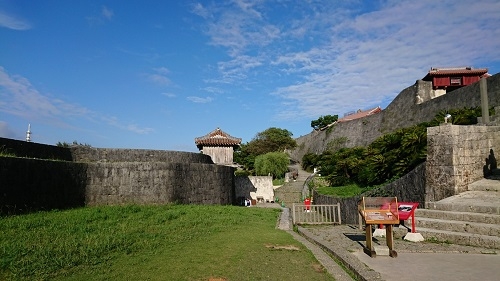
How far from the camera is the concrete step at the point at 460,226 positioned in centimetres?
663

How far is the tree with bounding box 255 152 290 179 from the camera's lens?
4359cm

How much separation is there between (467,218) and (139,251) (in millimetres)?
7155

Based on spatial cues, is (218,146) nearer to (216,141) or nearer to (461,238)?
(216,141)

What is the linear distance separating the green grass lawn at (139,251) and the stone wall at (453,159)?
4956mm

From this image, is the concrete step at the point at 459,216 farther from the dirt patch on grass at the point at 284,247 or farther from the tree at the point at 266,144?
the tree at the point at 266,144

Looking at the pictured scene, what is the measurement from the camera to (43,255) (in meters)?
4.79

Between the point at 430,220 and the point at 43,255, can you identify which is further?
the point at 430,220

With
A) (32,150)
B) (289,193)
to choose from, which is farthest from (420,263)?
(289,193)

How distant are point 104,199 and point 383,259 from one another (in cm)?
944

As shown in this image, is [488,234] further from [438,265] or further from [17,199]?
[17,199]

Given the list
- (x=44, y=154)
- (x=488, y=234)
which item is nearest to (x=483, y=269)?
(x=488, y=234)

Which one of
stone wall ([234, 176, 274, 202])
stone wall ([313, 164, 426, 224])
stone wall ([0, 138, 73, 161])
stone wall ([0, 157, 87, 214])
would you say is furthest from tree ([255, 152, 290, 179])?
stone wall ([0, 157, 87, 214])

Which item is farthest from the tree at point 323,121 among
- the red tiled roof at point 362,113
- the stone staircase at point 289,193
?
the stone staircase at point 289,193

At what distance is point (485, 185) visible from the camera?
29.1 ft
